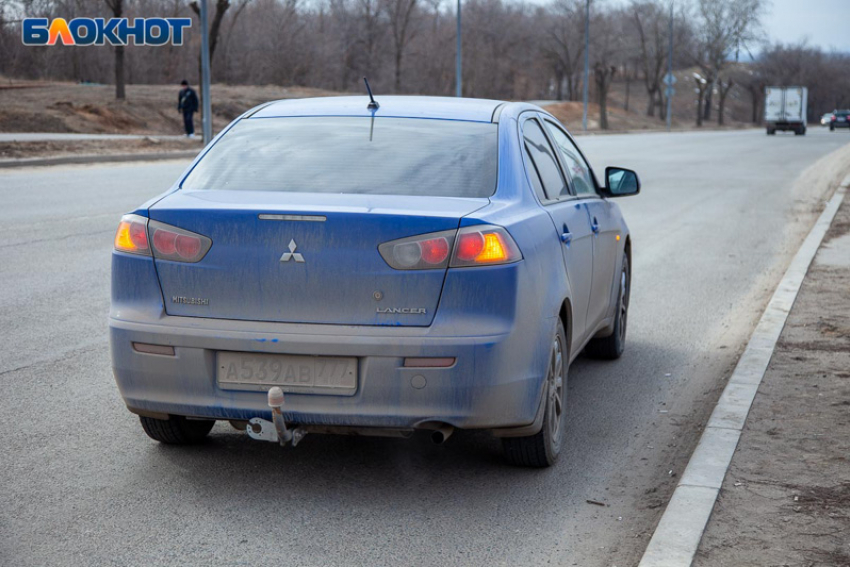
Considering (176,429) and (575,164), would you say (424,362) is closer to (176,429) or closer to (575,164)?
(176,429)

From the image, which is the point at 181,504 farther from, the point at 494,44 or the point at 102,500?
the point at 494,44

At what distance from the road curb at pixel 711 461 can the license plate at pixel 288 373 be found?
48.8 inches

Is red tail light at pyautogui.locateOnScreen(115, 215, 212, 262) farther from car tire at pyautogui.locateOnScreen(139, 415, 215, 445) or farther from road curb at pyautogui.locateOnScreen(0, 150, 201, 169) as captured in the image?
road curb at pyautogui.locateOnScreen(0, 150, 201, 169)

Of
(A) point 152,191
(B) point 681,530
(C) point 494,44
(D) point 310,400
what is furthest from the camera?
(C) point 494,44

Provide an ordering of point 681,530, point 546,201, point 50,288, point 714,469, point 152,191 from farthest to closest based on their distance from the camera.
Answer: point 152,191
point 50,288
point 546,201
point 714,469
point 681,530

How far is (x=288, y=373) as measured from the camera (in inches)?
162

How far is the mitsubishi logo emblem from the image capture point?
4.08 m

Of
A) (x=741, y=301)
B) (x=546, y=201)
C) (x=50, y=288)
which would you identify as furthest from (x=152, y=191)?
(x=546, y=201)

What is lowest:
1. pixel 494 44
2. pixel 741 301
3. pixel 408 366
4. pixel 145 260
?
pixel 741 301

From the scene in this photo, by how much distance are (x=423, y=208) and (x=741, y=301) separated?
5.74 metres

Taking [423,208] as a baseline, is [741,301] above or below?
below

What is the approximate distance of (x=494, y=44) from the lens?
110500 mm

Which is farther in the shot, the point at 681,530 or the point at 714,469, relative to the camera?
the point at 714,469

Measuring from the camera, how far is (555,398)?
15.5 ft
